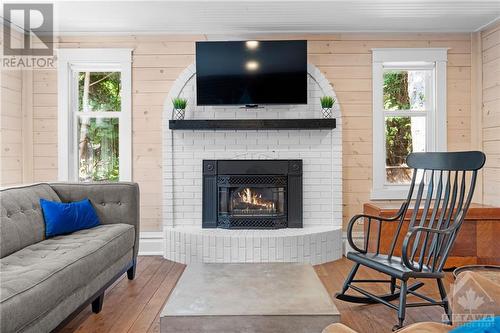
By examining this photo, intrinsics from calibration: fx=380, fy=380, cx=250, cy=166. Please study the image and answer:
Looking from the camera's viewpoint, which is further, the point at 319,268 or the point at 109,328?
the point at 319,268

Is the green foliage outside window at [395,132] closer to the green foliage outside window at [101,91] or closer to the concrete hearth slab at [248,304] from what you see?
the concrete hearth slab at [248,304]

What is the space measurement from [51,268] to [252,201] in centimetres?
257

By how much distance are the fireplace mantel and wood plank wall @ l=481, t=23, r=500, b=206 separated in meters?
1.73

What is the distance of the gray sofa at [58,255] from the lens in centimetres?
174

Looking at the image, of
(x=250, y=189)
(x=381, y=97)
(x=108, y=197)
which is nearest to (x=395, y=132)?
(x=381, y=97)

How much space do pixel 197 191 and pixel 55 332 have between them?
8.09 feet

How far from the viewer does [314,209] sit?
14.3 feet

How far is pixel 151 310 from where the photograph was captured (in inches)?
108

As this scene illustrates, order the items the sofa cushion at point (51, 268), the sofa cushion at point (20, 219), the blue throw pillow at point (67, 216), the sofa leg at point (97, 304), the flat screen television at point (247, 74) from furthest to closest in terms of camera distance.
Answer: the flat screen television at point (247, 74) < the blue throw pillow at point (67, 216) < the sofa leg at point (97, 304) < the sofa cushion at point (20, 219) < the sofa cushion at point (51, 268)

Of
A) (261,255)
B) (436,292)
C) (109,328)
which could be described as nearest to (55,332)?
(109,328)

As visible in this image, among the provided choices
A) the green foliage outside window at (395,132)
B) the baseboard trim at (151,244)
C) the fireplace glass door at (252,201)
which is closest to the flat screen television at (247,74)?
the fireplace glass door at (252,201)

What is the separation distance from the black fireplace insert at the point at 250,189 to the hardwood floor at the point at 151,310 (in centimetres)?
87

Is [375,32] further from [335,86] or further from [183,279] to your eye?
[183,279]
